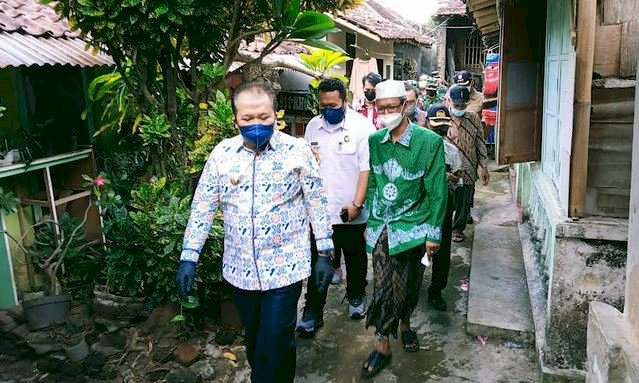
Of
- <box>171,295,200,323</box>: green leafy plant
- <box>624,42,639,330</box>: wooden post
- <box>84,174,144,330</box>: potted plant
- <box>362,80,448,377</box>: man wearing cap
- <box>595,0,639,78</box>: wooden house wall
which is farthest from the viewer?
<box>84,174,144,330</box>: potted plant

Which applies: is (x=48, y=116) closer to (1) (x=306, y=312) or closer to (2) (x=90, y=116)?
(2) (x=90, y=116)

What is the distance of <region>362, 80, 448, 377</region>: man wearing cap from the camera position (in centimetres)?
→ 382

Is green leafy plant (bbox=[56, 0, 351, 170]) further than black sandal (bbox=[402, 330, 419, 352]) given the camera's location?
No

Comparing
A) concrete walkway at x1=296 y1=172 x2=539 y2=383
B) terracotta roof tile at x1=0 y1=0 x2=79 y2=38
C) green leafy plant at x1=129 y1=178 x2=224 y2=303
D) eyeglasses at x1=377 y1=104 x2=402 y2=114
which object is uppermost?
terracotta roof tile at x1=0 y1=0 x2=79 y2=38

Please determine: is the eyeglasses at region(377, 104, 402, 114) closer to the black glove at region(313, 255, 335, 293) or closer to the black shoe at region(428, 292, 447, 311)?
the black glove at region(313, 255, 335, 293)

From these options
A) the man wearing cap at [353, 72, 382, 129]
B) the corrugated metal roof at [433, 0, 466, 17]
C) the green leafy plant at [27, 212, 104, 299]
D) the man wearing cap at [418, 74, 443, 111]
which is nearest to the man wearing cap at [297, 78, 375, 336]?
the green leafy plant at [27, 212, 104, 299]

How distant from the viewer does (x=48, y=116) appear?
5.74 meters

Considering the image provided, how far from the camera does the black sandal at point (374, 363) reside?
3.94 meters

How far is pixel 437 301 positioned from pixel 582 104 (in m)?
2.32

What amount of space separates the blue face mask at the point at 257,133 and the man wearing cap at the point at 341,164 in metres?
1.54

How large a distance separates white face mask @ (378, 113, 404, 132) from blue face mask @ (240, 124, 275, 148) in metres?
1.01

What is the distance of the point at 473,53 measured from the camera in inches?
776

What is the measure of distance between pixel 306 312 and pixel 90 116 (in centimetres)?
327

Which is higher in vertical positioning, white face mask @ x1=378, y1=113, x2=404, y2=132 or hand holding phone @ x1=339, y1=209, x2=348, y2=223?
white face mask @ x1=378, y1=113, x2=404, y2=132
